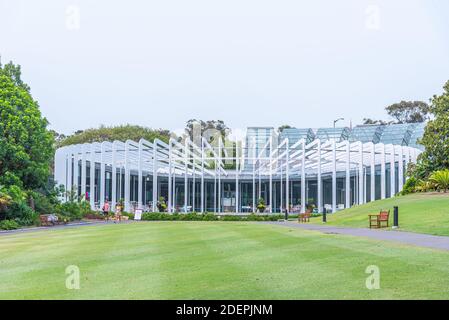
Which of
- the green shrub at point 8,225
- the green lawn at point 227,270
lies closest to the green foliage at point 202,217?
the green shrub at point 8,225

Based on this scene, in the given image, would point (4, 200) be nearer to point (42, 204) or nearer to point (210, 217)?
point (42, 204)

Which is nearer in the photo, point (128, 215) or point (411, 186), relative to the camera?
point (411, 186)

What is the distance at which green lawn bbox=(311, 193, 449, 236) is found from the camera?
23.0 m

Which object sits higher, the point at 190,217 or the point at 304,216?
the point at 304,216

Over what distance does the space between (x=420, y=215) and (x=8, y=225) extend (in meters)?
19.2

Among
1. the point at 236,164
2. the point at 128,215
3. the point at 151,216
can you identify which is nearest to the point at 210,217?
the point at 151,216

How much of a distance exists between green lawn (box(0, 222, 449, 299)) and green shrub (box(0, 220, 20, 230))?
14.4m

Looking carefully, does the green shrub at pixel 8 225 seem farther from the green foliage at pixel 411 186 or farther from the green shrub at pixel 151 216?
the green foliage at pixel 411 186

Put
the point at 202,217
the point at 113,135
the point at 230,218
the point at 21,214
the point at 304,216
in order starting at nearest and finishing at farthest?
the point at 21,214, the point at 304,216, the point at 230,218, the point at 202,217, the point at 113,135

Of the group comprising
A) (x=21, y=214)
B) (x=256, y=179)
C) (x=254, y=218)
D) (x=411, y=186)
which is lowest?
(x=254, y=218)

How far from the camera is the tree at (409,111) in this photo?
94312mm

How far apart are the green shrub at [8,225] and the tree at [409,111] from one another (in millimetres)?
74188

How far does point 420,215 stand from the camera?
26594 mm
